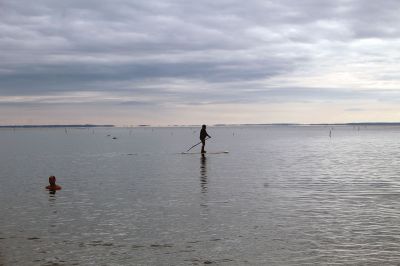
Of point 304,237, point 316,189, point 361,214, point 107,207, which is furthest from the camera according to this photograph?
point 316,189

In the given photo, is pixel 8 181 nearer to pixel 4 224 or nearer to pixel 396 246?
pixel 4 224

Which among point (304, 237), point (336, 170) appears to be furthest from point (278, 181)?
point (304, 237)

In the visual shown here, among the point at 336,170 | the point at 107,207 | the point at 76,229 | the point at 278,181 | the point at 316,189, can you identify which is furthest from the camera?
the point at 336,170

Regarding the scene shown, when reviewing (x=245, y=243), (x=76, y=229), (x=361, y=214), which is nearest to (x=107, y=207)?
(x=76, y=229)

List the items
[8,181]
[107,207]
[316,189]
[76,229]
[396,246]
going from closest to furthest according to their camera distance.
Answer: [396,246] → [76,229] → [107,207] → [316,189] → [8,181]

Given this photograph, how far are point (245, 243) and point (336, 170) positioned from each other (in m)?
28.8

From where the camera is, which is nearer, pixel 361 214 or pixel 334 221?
pixel 334 221

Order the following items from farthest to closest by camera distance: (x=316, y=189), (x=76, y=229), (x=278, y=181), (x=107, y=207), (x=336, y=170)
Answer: (x=336, y=170), (x=278, y=181), (x=316, y=189), (x=107, y=207), (x=76, y=229)

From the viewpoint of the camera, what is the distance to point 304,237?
56.8ft

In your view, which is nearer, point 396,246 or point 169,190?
point 396,246

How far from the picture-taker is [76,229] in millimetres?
19125

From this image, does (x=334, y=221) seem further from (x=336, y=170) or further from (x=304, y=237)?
(x=336, y=170)

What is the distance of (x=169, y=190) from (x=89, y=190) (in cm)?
515

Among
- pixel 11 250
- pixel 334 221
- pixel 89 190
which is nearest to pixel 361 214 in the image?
pixel 334 221
